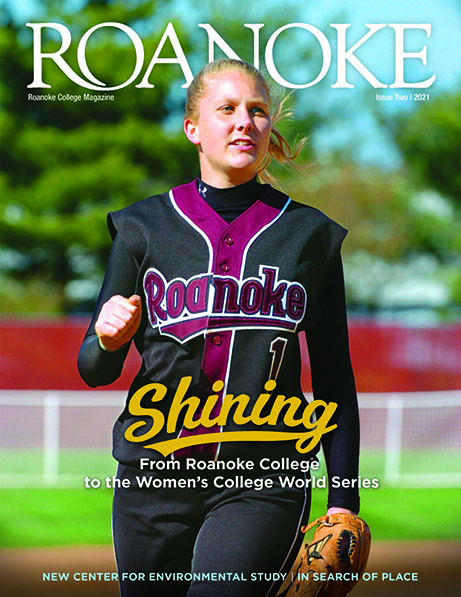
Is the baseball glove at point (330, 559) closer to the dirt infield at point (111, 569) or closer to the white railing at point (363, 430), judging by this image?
the dirt infield at point (111, 569)

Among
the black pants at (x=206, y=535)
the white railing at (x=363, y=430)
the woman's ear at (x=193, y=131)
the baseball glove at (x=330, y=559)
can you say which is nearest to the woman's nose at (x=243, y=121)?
the woman's ear at (x=193, y=131)

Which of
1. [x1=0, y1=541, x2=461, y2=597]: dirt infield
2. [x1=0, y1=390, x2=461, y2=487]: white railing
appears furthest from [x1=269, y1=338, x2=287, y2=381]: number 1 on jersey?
[x1=0, y1=390, x2=461, y2=487]: white railing

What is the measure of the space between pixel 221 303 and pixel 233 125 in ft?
1.41

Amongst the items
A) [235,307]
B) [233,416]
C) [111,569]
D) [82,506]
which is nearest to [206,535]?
[233,416]

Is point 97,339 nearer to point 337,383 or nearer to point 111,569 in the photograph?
point 337,383

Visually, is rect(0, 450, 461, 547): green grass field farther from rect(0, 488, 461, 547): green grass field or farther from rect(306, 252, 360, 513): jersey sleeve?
rect(306, 252, 360, 513): jersey sleeve

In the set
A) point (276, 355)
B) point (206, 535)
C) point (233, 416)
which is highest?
point (276, 355)

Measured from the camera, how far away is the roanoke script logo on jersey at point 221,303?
2.04 meters

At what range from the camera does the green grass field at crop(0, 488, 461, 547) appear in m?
3.63

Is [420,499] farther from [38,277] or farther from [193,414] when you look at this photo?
[38,277]

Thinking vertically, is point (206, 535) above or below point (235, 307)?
below

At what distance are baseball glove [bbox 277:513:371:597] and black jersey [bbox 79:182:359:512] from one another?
6 centimetres

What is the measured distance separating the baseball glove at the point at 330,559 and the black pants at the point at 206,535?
10 cm

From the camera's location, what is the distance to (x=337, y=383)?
1.98m
